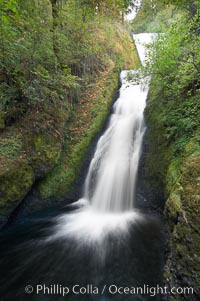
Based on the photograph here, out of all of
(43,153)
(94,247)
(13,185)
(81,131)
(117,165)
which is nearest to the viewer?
(94,247)

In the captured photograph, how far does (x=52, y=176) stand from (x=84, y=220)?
5.47 feet

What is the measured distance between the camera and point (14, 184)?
192 inches

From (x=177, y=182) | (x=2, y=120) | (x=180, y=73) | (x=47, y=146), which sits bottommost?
(x=177, y=182)

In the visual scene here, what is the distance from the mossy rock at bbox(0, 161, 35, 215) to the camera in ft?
15.3

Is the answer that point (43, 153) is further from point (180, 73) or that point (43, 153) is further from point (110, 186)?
point (180, 73)

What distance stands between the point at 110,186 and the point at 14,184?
2.56 metres

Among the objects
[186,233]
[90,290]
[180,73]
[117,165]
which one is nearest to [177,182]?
[186,233]

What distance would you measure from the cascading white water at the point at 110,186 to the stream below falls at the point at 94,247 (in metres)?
0.02

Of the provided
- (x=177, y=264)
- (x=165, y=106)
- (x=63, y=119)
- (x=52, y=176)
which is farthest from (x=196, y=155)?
(x=63, y=119)

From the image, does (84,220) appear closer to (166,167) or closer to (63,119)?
(166,167)

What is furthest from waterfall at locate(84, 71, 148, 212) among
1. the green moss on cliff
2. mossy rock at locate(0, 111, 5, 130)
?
mossy rock at locate(0, 111, 5, 130)

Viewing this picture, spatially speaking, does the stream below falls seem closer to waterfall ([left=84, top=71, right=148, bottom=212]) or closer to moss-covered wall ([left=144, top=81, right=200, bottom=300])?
waterfall ([left=84, top=71, right=148, bottom=212])

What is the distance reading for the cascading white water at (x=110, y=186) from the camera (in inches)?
187

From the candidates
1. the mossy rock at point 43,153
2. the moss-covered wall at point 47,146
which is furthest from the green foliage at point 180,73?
the mossy rock at point 43,153
